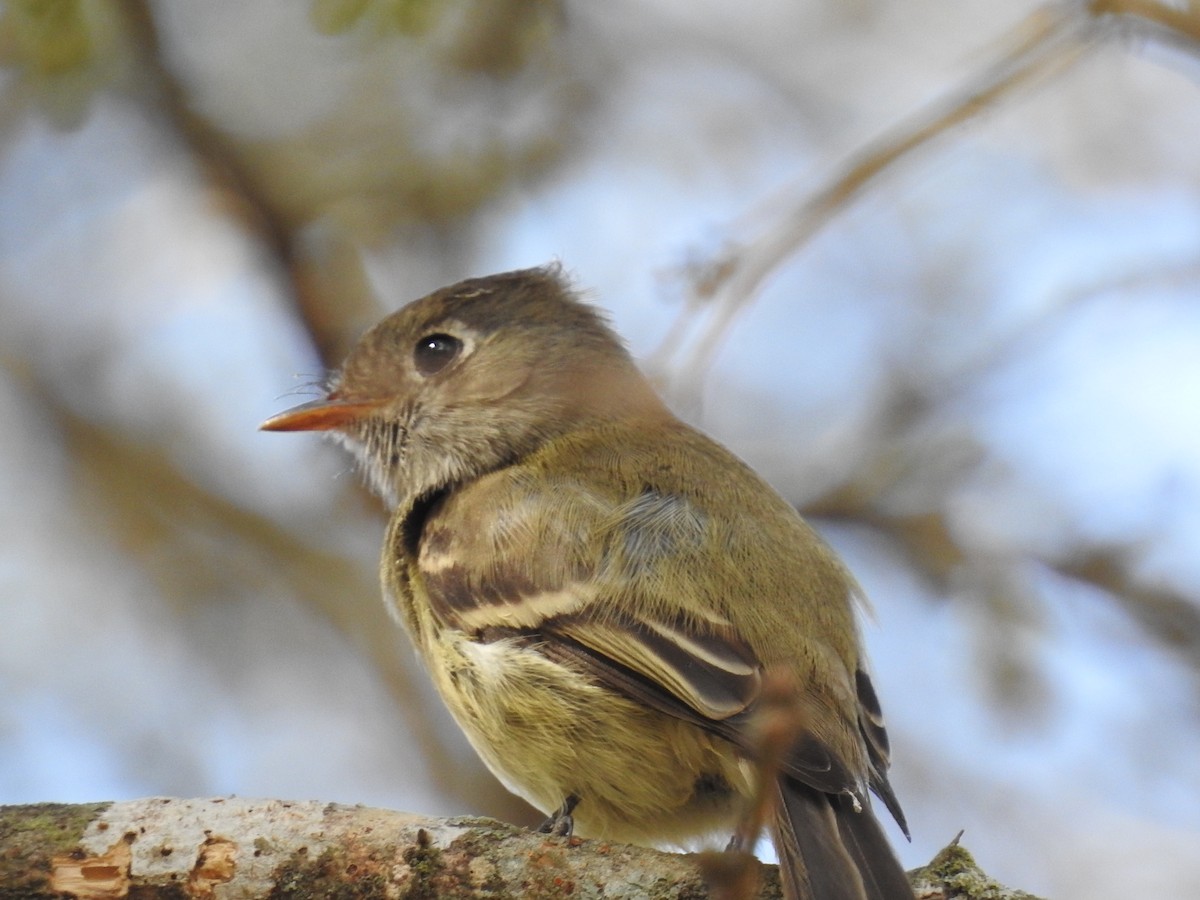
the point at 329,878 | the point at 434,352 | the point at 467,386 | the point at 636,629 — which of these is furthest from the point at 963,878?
the point at 434,352

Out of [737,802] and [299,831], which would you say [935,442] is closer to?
[737,802]

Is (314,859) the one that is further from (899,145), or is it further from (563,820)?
(899,145)

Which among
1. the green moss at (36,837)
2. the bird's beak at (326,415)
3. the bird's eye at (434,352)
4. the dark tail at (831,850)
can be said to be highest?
the bird's eye at (434,352)

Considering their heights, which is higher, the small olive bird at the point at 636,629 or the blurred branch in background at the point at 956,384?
the blurred branch in background at the point at 956,384

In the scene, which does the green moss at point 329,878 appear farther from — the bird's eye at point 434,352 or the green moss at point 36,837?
the bird's eye at point 434,352

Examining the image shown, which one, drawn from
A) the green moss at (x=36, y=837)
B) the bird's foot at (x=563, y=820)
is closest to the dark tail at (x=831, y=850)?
the bird's foot at (x=563, y=820)

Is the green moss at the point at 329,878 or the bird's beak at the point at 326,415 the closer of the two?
the green moss at the point at 329,878

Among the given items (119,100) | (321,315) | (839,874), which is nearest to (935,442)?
(321,315)

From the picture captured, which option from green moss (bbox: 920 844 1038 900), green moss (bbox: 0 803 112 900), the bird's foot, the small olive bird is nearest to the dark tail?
the small olive bird
